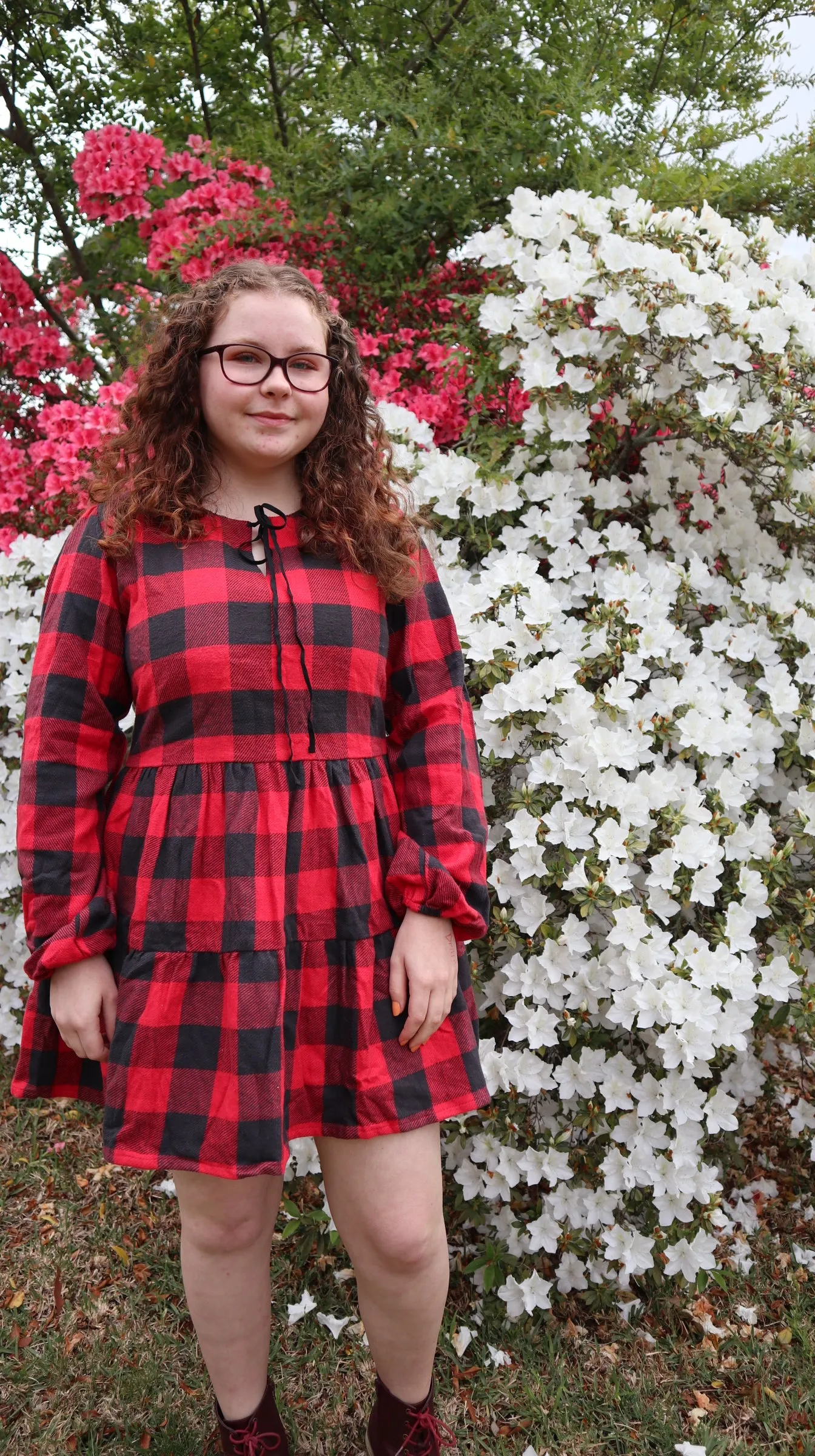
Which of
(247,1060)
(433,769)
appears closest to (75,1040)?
(247,1060)

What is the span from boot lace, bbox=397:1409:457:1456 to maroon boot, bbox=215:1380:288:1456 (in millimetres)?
204

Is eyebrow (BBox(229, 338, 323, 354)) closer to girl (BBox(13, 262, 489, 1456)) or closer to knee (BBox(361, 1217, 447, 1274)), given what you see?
girl (BBox(13, 262, 489, 1456))

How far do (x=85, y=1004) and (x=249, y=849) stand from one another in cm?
31

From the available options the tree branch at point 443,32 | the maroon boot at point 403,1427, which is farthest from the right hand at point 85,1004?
the tree branch at point 443,32

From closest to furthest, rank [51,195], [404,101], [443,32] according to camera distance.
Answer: [404,101] → [443,32] → [51,195]

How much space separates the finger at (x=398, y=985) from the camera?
1.45 m

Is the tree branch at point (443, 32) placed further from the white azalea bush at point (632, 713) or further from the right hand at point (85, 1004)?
the right hand at point (85, 1004)

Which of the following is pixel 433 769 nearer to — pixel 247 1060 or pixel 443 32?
pixel 247 1060

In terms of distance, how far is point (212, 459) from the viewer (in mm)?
1563


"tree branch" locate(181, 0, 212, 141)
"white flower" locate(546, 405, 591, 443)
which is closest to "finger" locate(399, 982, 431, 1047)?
"white flower" locate(546, 405, 591, 443)

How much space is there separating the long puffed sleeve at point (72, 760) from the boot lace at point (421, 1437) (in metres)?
0.90

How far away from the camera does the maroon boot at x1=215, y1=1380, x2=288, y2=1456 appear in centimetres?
160

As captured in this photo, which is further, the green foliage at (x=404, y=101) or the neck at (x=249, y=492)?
the green foliage at (x=404, y=101)

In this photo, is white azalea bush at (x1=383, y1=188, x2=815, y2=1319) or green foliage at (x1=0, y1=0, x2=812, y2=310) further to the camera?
green foliage at (x1=0, y1=0, x2=812, y2=310)
